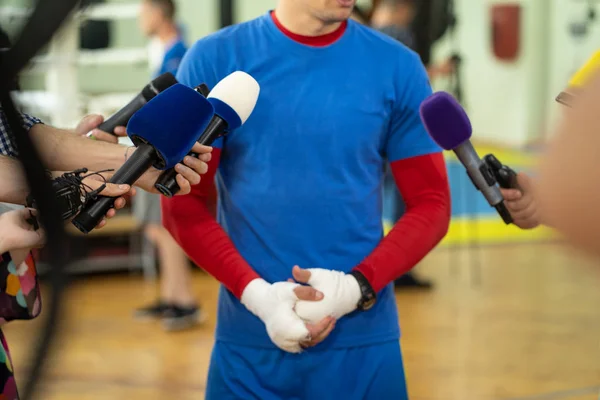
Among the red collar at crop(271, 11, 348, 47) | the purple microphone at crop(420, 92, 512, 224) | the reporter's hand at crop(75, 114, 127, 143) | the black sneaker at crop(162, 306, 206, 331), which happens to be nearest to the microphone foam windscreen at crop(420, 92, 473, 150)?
the purple microphone at crop(420, 92, 512, 224)

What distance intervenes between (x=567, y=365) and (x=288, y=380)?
95.4 inches

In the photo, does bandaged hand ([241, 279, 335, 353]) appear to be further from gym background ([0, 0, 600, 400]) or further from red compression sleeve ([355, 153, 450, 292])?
gym background ([0, 0, 600, 400])

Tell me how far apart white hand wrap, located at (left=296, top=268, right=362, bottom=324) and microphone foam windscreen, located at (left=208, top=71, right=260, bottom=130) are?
12.7 inches

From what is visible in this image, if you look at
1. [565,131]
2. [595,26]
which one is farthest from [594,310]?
[595,26]

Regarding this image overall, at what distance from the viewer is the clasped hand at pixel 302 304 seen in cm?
150

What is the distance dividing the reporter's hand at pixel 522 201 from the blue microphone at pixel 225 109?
447 mm

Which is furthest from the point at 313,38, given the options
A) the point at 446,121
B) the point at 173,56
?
the point at 173,56

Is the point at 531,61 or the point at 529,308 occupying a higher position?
the point at 529,308

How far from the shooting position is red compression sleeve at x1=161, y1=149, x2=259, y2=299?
1564 millimetres

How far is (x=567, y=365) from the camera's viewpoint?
12.2ft

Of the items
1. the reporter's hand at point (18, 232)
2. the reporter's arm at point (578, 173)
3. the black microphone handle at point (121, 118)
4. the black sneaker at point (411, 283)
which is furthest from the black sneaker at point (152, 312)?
the reporter's arm at point (578, 173)

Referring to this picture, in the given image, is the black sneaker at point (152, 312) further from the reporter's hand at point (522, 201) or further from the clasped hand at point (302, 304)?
the reporter's hand at point (522, 201)

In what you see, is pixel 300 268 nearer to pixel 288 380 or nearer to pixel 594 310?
pixel 288 380

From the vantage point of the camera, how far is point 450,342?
4.02m
